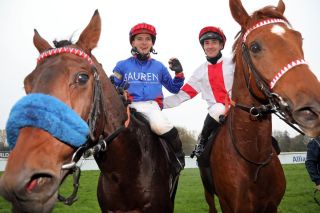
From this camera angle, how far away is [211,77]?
5625mm

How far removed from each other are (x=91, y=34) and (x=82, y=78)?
742 mm

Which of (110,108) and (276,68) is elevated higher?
(276,68)

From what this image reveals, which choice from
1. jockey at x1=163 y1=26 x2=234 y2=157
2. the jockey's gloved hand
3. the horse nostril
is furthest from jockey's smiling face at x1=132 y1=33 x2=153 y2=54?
the horse nostril

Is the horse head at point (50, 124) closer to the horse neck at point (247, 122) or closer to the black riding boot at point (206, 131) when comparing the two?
the horse neck at point (247, 122)

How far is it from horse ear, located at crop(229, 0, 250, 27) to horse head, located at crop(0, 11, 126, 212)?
2023mm

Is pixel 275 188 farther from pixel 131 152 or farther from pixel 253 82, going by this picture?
pixel 131 152

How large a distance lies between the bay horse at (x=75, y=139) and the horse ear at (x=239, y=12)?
5.74ft

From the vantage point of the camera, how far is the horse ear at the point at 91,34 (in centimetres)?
308

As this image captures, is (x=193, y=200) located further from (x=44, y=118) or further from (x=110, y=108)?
(x=44, y=118)

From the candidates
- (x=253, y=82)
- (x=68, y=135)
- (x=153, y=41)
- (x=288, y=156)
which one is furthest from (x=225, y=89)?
(x=288, y=156)

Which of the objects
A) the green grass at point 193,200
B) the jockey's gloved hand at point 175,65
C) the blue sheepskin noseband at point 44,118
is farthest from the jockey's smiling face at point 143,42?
the green grass at point 193,200

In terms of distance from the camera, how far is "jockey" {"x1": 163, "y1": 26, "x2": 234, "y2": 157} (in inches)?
217

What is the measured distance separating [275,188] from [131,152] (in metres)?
1.87

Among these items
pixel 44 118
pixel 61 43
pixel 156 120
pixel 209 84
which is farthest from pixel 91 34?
pixel 209 84
